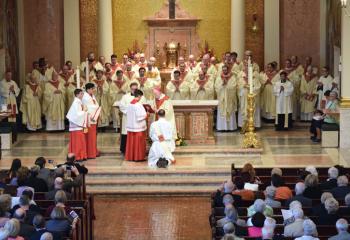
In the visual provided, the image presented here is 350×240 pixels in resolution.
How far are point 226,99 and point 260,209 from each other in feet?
38.0

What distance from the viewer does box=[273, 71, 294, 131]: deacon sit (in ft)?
76.3

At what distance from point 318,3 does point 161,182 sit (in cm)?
934

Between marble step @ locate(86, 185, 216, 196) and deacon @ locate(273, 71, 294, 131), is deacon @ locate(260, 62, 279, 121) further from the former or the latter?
marble step @ locate(86, 185, 216, 196)

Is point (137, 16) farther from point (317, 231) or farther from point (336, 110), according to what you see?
point (317, 231)

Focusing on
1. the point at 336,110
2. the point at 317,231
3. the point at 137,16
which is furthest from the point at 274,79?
the point at 317,231

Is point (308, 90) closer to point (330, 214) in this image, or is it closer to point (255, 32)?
point (255, 32)

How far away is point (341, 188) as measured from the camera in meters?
13.4

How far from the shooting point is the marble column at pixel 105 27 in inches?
1008

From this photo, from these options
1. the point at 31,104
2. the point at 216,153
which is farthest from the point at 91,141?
the point at 31,104

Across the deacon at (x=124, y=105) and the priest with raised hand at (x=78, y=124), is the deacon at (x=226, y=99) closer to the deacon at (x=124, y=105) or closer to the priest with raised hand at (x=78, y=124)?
the deacon at (x=124, y=105)

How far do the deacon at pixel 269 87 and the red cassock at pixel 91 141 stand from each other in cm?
607

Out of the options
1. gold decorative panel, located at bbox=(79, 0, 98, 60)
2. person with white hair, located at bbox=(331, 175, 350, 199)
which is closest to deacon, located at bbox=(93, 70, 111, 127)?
gold decorative panel, located at bbox=(79, 0, 98, 60)

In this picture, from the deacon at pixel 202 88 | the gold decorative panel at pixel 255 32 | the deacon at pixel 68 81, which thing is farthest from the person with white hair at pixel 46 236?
the gold decorative panel at pixel 255 32

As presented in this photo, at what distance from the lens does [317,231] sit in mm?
11375
